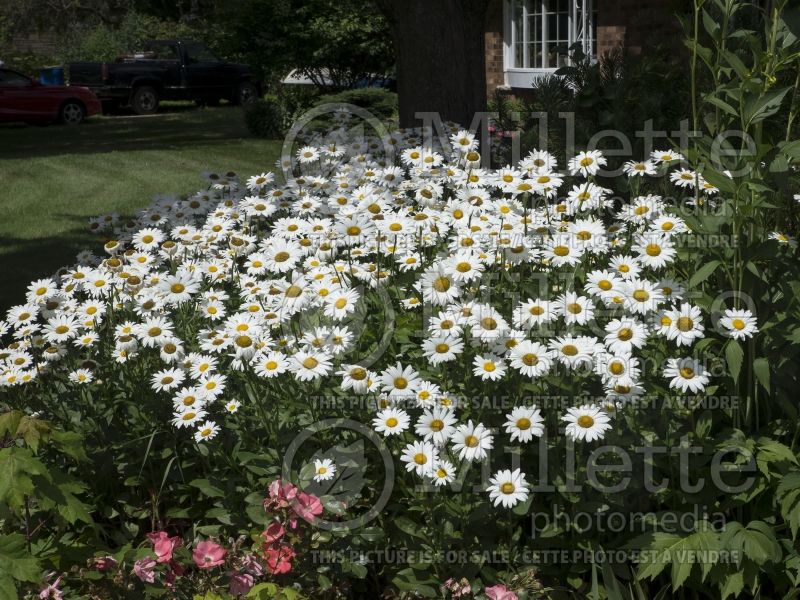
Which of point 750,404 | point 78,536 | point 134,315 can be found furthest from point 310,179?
point 750,404

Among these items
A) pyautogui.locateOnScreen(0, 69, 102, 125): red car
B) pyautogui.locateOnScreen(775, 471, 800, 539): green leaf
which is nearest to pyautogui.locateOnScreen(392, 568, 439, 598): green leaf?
pyautogui.locateOnScreen(775, 471, 800, 539): green leaf

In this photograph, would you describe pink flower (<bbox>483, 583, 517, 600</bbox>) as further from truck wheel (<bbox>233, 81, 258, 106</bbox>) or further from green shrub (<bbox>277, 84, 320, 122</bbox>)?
truck wheel (<bbox>233, 81, 258, 106</bbox>)

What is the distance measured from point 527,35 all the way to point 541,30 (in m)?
0.26

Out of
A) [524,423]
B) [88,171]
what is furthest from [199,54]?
[524,423]

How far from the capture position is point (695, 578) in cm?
278

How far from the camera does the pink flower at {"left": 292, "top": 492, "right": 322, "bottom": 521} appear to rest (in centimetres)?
277

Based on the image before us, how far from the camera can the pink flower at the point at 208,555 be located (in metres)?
2.79

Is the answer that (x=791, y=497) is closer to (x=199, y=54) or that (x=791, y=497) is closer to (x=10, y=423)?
(x=10, y=423)

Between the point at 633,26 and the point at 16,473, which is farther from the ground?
the point at 633,26

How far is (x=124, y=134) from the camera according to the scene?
1800 cm

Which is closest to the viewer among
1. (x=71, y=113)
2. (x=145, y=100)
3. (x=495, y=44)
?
(x=495, y=44)

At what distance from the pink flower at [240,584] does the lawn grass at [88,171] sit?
4.27m

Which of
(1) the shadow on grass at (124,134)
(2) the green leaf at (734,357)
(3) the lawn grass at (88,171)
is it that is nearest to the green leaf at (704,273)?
(2) the green leaf at (734,357)

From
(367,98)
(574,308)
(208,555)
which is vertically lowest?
(208,555)
